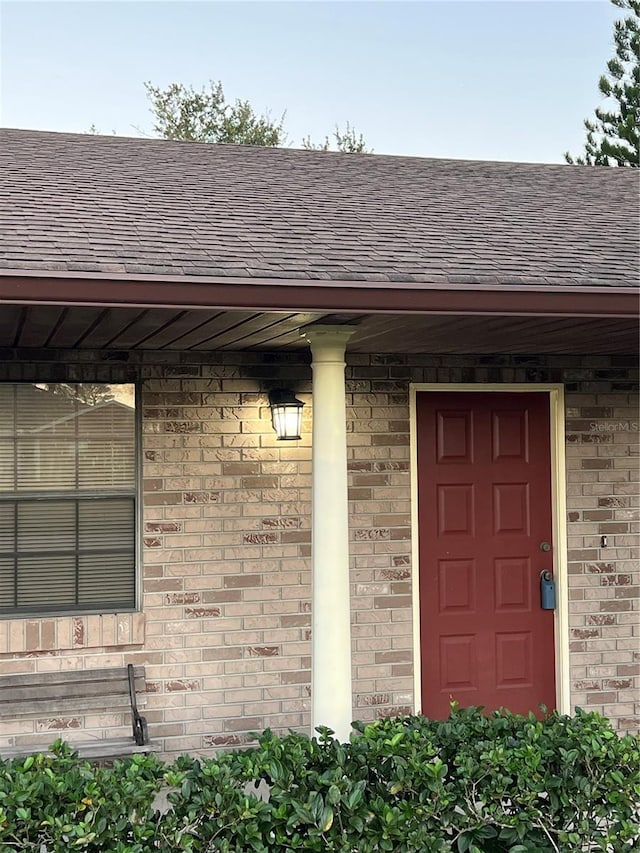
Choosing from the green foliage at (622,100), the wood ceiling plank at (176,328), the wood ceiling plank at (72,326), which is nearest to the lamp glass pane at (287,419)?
the wood ceiling plank at (176,328)

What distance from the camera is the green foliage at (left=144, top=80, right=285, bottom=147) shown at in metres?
23.8

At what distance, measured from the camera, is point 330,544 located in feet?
14.9

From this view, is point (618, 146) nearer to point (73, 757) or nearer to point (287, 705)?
point (287, 705)

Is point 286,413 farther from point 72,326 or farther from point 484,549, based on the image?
point 484,549

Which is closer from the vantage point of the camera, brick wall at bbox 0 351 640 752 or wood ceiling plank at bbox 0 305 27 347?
wood ceiling plank at bbox 0 305 27 347

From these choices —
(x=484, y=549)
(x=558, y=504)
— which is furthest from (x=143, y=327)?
(x=558, y=504)

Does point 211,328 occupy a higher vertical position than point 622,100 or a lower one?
lower

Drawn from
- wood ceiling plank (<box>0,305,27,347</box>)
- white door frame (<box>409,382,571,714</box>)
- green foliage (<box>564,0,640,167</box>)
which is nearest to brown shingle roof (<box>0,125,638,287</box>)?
wood ceiling plank (<box>0,305,27,347</box>)

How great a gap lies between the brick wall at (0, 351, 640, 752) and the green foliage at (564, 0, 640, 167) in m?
14.3

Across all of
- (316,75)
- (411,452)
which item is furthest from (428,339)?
(316,75)

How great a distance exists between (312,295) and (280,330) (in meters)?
0.90

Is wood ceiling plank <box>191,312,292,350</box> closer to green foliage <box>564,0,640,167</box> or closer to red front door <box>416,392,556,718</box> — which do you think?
red front door <box>416,392,556,718</box>

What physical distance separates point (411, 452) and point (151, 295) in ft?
8.92

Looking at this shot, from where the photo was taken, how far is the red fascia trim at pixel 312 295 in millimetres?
3820
